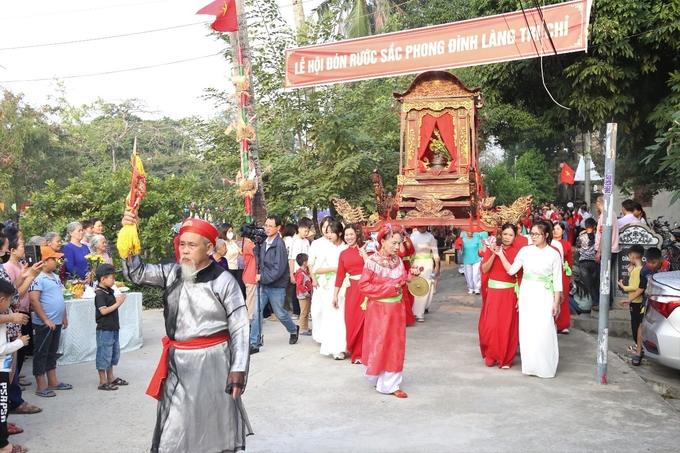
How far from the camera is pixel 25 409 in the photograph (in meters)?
6.10

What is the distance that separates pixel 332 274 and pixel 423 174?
4.86 m

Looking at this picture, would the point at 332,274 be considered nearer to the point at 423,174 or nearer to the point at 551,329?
the point at 551,329

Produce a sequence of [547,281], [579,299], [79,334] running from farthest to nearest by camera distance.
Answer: [579,299]
[79,334]
[547,281]

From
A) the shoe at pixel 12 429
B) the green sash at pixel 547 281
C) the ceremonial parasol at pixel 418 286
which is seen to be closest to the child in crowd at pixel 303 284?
the ceremonial parasol at pixel 418 286

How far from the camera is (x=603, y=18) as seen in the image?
38.9 feet

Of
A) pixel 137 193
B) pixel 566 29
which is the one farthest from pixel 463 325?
pixel 137 193

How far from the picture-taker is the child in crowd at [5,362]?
5.01 m

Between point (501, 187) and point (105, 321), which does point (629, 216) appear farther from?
point (501, 187)

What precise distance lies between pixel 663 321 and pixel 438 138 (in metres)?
6.93

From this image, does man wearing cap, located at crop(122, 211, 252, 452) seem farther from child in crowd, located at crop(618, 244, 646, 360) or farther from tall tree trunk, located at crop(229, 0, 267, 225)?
tall tree trunk, located at crop(229, 0, 267, 225)

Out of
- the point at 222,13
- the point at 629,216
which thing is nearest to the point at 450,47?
the point at 222,13

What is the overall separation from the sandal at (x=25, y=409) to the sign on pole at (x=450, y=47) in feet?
18.9

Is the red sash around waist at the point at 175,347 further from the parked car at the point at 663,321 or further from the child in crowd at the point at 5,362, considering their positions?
the parked car at the point at 663,321

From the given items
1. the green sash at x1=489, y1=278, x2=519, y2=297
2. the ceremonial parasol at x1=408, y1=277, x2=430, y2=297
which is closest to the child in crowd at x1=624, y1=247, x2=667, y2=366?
the green sash at x1=489, y1=278, x2=519, y2=297
